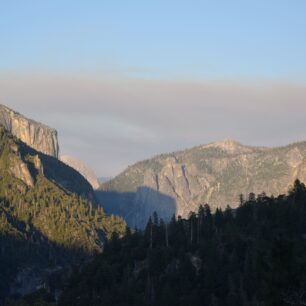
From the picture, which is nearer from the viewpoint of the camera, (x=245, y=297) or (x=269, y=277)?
(x=269, y=277)

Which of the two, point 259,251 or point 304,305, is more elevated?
point 259,251

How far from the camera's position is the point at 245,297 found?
653 feet

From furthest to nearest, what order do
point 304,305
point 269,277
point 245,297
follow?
point 245,297 → point 269,277 → point 304,305

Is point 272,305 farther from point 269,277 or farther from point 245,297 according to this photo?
point 245,297

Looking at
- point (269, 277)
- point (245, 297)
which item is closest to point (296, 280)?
point (269, 277)

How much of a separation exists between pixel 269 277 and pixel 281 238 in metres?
4.87

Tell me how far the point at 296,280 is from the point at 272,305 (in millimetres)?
4126

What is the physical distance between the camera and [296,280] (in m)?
105

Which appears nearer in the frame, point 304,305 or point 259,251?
point 304,305

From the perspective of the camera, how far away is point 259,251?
109 meters

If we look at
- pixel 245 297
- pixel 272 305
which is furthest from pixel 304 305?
pixel 245 297

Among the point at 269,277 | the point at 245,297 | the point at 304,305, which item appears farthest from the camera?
the point at 245,297

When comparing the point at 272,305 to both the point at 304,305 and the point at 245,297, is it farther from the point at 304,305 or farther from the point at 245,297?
the point at 245,297

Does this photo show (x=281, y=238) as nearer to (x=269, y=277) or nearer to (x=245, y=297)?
(x=269, y=277)
